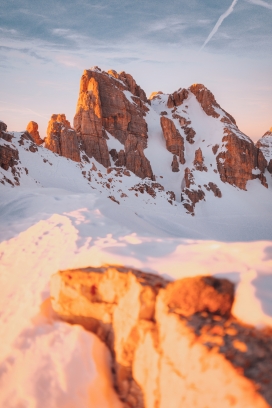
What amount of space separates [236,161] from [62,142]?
32.6 metres

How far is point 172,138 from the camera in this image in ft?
166

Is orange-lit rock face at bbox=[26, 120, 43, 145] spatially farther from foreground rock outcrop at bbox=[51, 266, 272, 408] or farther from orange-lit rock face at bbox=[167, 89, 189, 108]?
foreground rock outcrop at bbox=[51, 266, 272, 408]

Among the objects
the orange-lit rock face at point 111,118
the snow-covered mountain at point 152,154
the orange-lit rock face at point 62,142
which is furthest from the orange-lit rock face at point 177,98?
the orange-lit rock face at point 62,142

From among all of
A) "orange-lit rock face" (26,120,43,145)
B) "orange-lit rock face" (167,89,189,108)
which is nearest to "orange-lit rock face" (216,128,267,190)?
"orange-lit rock face" (167,89,189,108)

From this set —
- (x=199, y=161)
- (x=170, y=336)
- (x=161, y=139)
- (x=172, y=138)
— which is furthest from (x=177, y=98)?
(x=170, y=336)

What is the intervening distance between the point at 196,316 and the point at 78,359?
1815 mm

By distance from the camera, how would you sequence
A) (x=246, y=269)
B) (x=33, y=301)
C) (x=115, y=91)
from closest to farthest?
(x=246, y=269)
(x=33, y=301)
(x=115, y=91)

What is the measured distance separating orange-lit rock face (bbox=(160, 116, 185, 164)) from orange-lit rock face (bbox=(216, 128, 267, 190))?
7341 millimetres

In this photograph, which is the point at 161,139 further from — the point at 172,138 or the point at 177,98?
the point at 177,98

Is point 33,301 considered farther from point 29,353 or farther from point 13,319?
point 29,353

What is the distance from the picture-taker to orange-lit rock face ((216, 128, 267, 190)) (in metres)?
47.8

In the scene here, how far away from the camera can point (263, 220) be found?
39.9m

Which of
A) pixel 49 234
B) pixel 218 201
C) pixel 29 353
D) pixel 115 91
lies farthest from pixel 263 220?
pixel 29 353

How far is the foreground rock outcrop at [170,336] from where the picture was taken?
93.0 inches
